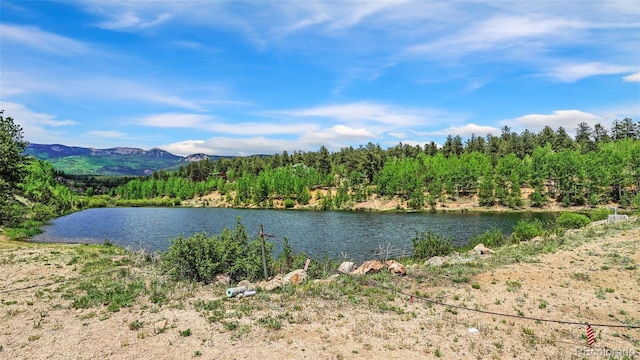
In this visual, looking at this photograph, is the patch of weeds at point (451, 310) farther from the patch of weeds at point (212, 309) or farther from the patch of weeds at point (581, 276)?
the patch of weeds at point (212, 309)

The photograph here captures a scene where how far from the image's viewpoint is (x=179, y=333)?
14.7 meters

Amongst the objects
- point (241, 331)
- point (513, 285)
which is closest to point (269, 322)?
point (241, 331)

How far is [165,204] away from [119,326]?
538ft

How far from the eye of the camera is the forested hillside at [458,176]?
102625 mm

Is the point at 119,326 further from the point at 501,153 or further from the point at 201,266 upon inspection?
the point at 501,153

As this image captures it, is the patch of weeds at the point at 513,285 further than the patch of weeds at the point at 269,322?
Yes

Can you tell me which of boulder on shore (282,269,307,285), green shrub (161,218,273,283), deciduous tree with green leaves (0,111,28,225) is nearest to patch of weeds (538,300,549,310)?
boulder on shore (282,269,307,285)

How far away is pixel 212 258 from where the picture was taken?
24.6 metres

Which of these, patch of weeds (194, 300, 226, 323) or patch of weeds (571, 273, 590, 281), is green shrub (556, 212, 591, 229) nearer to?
patch of weeds (571, 273, 590, 281)

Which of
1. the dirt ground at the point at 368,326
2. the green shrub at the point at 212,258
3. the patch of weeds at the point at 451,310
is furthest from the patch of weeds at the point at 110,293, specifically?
the patch of weeds at the point at 451,310

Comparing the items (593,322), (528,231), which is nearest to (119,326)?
(593,322)

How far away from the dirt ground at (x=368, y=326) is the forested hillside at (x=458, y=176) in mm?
57094

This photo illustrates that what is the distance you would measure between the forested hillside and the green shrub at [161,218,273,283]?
2601 inches

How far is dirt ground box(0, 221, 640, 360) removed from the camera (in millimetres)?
13320
